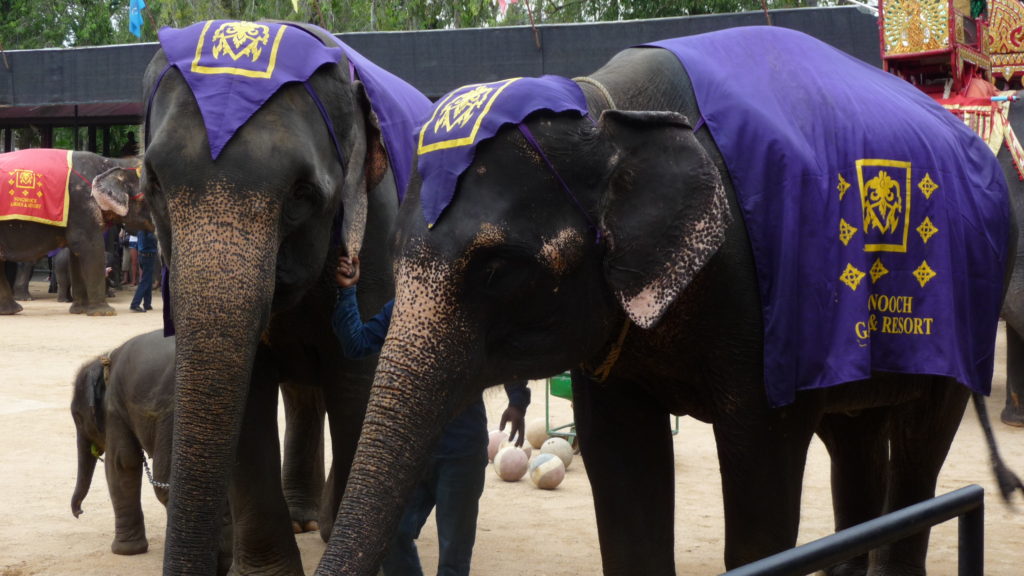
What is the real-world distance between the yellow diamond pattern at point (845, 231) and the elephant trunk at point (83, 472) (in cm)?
372

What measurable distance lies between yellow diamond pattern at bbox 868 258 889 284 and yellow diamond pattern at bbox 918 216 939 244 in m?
0.14

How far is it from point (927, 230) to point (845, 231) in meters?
0.32

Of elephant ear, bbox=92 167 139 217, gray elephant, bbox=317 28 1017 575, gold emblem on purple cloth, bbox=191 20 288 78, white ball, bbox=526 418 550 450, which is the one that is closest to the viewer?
gray elephant, bbox=317 28 1017 575

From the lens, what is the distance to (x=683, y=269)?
2787mm

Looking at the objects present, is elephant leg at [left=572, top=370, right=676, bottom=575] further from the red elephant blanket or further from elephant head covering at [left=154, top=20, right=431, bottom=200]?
the red elephant blanket

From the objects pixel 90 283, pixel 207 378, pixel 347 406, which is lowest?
pixel 90 283

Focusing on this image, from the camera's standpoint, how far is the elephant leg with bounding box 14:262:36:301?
20.0 metres

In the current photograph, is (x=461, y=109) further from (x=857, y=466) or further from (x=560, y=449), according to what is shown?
(x=560, y=449)

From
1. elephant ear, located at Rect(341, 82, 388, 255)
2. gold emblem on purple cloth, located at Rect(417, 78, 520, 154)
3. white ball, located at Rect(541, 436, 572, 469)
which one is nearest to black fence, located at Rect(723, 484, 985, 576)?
gold emblem on purple cloth, located at Rect(417, 78, 520, 154)

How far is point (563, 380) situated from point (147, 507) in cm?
248

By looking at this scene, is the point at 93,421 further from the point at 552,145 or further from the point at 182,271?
the point at 552,145

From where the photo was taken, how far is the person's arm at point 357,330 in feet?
11.2

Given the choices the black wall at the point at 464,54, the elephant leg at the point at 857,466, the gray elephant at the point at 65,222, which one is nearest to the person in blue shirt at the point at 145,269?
the gray elephant at the point at 65,222

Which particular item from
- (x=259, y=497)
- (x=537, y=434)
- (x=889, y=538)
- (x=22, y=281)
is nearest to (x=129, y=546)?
(x=259, y=497)
